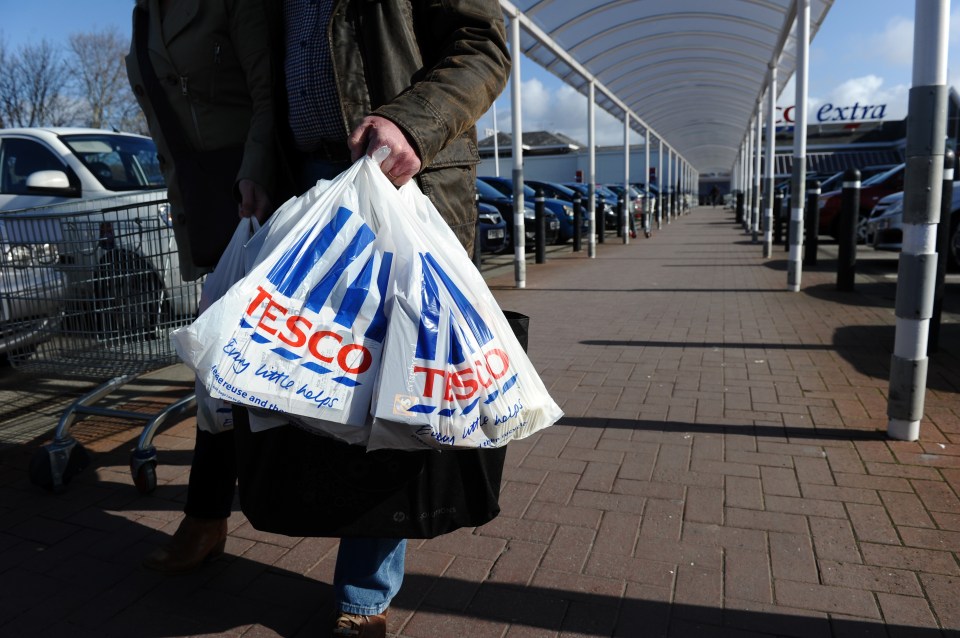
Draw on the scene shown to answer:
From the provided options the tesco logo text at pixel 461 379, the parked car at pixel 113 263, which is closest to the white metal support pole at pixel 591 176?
the parked car at pixel 113 263

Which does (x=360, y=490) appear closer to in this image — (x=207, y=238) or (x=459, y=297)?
(x=459, y=297)

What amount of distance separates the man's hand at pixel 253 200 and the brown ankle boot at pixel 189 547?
102 centimetres

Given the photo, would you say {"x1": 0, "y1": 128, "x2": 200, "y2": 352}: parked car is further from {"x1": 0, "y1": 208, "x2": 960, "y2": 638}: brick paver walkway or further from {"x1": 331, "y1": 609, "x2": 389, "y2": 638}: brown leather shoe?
{"x1": 331, "y1": 609, "x2": 389, "y2": 638}: brown leather shoe

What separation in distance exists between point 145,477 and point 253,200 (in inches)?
60.3

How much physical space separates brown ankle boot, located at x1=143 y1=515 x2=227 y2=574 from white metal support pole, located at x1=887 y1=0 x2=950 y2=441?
2.95 metres

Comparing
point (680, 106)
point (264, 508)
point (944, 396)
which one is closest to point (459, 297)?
point (264, 508)

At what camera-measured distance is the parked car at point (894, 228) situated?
8594 millimetres

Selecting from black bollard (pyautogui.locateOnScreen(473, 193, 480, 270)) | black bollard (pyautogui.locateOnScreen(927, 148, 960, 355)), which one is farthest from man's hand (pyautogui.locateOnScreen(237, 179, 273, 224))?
black bollard (pyautogui.locateOnScreen(927, 148, 960, 355))

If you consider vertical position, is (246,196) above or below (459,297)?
above

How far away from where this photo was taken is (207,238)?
2357mm

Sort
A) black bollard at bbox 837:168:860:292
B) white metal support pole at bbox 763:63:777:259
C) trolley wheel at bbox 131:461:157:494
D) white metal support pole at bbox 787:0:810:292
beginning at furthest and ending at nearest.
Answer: white metal support pole at bbox 763:63:777:259 < white metal support pole at bbox 787:0:810:292 < black bollard at bbox 837:168:860:292 < trolley wheel at bbox 131:461:157:494

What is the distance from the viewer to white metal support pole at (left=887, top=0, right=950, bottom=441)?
3.16 metres

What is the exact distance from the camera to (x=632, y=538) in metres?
2.53

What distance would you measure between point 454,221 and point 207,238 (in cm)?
89
